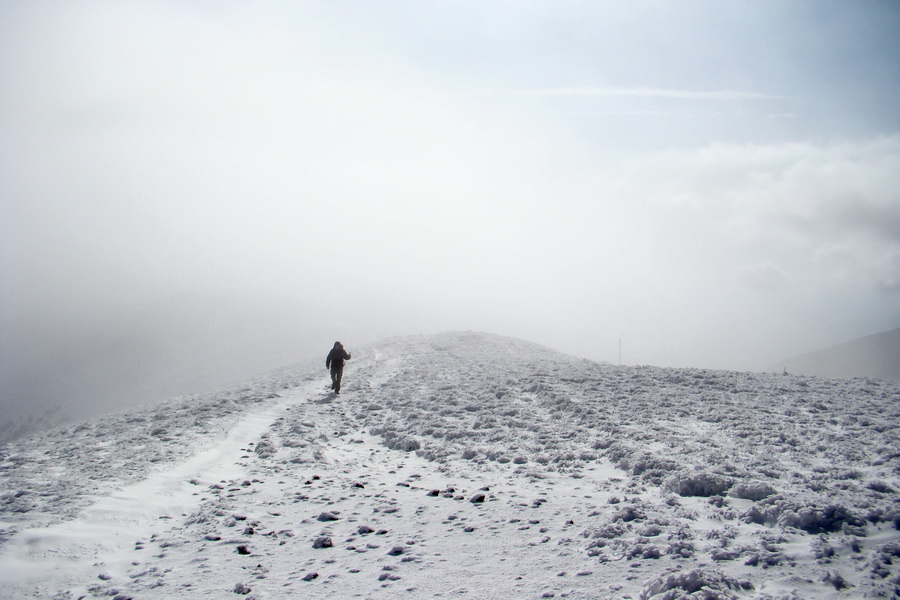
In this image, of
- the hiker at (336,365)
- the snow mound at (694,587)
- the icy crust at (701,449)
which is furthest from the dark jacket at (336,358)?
the snow mound at (694,587)

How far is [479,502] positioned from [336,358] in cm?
1689

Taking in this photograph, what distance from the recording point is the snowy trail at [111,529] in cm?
693

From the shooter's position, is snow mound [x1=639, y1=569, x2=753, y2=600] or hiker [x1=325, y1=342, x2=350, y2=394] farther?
hiker [x1=325, y1=342, x2=350, y2=394]

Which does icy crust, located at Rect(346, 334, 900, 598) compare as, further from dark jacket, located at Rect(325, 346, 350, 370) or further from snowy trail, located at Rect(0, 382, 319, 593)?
snowy trail, located at Rect(0, 382, 319, 593)

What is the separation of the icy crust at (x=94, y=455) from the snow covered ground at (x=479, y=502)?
0.08m

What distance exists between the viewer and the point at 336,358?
2488 cm

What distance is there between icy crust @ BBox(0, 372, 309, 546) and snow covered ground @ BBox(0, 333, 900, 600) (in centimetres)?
8

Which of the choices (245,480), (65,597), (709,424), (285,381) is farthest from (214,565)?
(285,381)

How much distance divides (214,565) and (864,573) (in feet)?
28.0

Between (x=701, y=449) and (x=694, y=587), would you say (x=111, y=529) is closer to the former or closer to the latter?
(x=694, y=587)

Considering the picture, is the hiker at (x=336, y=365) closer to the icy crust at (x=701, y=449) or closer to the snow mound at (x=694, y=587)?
the icy crust at (x=701, y=449)

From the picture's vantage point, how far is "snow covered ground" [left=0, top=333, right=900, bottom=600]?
6.23 metres

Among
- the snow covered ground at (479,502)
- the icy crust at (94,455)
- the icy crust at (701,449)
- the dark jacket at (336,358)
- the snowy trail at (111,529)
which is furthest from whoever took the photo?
the dark jacket at (336,358)

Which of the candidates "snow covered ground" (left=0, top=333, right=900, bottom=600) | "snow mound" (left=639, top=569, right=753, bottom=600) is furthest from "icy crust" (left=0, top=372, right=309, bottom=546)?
"snow mound" (left=639, top=569, right=753, bottom=600)
